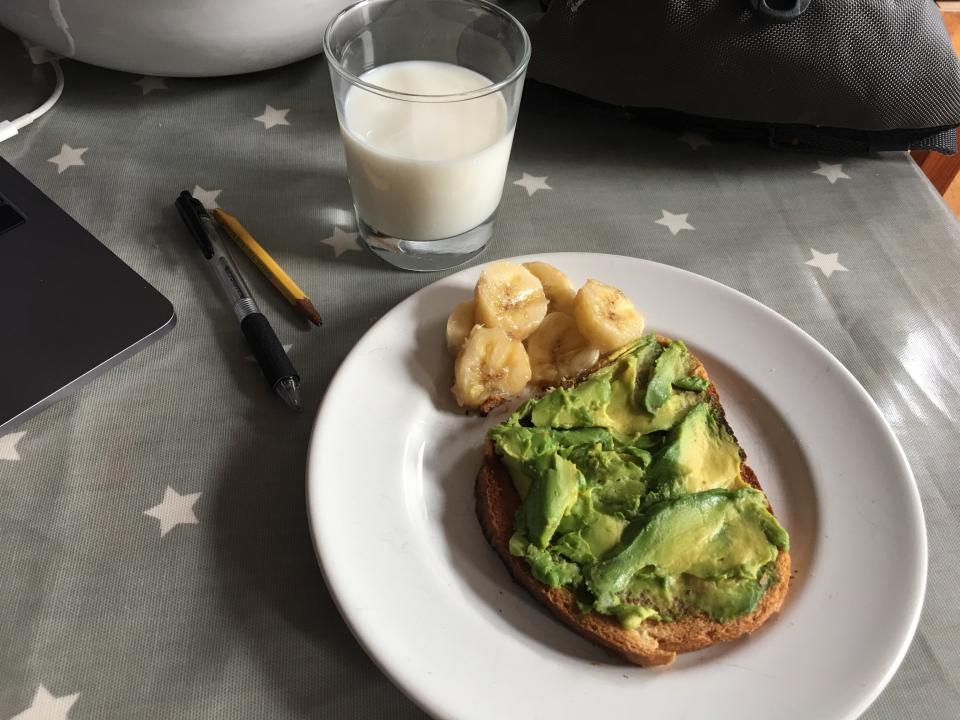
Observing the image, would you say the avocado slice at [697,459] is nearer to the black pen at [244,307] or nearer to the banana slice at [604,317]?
the banana slice at [604,317]

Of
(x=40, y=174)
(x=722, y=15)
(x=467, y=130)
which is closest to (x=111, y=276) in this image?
(x=40, y=174)

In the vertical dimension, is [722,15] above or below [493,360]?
above

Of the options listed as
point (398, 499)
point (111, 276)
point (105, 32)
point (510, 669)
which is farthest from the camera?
point (105, 32)

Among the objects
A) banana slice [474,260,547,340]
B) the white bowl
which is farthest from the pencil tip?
the white bowl

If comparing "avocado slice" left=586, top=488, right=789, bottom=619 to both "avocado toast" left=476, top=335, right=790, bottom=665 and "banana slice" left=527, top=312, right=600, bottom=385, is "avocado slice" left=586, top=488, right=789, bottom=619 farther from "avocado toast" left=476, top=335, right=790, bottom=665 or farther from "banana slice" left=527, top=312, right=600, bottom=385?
"banana slice" left=527, top=312, right=600, bottom=385

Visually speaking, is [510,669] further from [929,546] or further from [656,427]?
[929,546]
